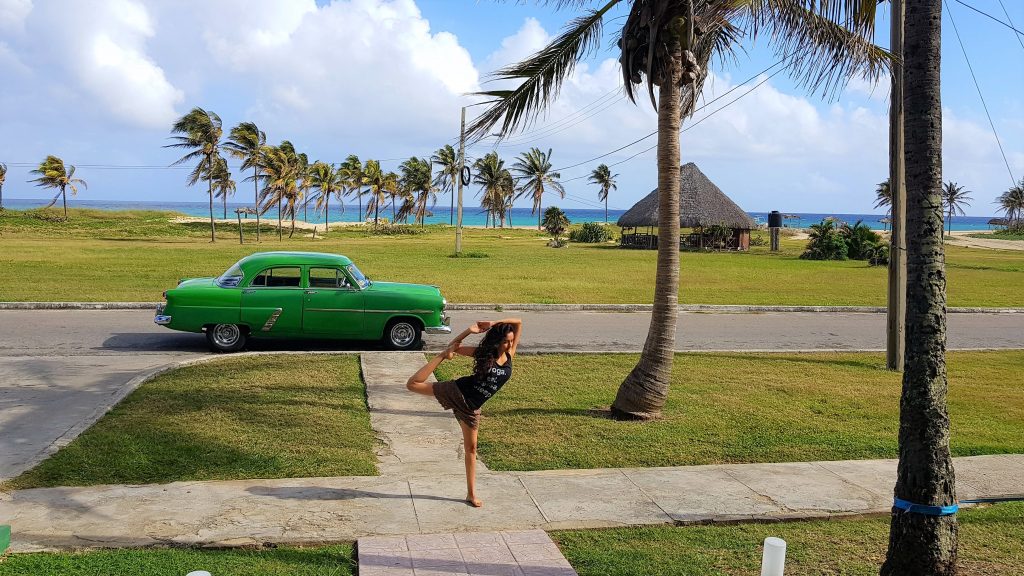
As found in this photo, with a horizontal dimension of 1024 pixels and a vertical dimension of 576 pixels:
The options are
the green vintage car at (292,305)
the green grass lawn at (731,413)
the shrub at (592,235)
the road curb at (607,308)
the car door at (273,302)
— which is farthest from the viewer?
the shrub at (592,235)

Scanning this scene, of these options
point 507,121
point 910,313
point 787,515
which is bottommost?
point 787,515

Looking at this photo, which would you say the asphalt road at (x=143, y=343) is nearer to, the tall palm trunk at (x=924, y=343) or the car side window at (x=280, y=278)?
the car side window at (x=280, y=278)

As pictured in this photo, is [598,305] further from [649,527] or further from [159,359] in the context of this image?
[649,527]

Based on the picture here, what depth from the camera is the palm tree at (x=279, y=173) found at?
60344 mm

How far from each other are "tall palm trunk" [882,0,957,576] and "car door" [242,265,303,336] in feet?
33.6

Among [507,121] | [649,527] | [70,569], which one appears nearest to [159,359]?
[507,121]

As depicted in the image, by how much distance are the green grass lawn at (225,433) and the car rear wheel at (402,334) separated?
2.37 meters

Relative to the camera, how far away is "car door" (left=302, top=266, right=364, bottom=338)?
13.6 metres

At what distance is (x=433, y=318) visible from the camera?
46.0ft

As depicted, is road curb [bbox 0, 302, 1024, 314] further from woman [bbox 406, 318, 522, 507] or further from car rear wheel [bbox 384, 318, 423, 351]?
woman [bbox 406, 318, 522, 507]

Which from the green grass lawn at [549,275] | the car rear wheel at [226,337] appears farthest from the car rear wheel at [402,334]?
the green grass lawn at [549,275]

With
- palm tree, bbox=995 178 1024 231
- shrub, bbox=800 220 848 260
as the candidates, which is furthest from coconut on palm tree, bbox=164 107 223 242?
palm tree, bbox=995 178 1024 231

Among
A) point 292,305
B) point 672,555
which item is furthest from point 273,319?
point 672,555

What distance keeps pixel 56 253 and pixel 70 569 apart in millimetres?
32998
